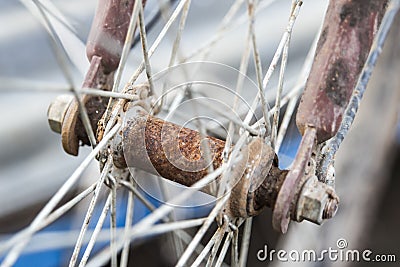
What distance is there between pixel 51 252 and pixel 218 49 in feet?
1.32

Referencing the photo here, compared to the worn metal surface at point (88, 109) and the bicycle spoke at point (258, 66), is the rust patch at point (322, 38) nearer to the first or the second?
the bicycle spoke at point (258, 66)

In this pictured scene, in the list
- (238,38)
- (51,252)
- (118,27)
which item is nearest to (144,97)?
(118,27)

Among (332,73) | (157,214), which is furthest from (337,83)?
(157,214)

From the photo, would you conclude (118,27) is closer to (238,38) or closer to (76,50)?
(76,50)

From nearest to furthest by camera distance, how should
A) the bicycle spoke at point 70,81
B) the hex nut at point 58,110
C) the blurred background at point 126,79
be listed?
the bicycle spoke at point 70,81
the hex nut at point 58,110
the blurred background at point 126,79

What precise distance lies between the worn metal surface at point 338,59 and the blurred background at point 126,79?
1.22ft

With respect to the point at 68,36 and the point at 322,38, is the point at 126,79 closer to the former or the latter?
the point at 68,36

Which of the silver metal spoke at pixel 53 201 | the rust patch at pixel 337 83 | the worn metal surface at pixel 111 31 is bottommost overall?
the silver metal spoke at pixel 53 201

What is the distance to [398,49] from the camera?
0.85 meters

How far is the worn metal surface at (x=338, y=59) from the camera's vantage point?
0.30 m

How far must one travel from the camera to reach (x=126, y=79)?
78 centimetres

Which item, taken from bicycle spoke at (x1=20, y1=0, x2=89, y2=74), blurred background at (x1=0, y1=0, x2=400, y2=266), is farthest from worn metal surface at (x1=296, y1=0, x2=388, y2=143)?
blurred background at (x1=0, y1=0, x2=400, y2=266)

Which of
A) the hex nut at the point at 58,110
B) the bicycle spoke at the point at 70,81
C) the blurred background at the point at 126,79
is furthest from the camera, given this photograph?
the blurred background at the point at 126,79

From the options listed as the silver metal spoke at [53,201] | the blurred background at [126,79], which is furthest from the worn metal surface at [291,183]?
the blurred background at [126,79]
